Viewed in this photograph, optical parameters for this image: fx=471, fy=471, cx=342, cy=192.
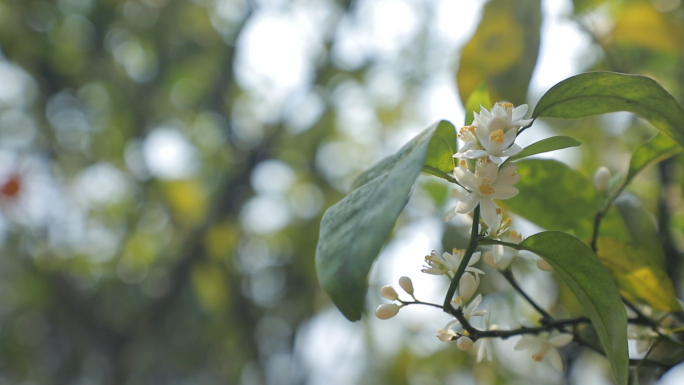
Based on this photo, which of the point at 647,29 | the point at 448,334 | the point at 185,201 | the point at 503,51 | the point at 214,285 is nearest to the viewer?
the point at 448,334

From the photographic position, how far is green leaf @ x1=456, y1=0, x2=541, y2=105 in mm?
550

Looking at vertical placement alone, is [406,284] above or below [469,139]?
below

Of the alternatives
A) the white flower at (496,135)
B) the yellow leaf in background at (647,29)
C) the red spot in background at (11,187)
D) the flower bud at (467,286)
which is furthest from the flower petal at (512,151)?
the red spot in background at (11,187)

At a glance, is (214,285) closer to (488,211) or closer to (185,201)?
(185,201)

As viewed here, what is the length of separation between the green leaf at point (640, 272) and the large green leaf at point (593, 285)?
11 cm

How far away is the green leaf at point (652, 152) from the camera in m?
0.41

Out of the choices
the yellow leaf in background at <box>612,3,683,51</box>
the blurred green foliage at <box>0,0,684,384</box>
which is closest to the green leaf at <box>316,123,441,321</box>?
the yellow leaf in background at <box>612,3,683,51</box>

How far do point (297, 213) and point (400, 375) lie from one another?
127cm

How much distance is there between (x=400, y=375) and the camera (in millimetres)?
1486

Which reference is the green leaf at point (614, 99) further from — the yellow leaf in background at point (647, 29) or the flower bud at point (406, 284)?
the yellow leaf in background at point (647, 29)

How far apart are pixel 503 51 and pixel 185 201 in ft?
6.77

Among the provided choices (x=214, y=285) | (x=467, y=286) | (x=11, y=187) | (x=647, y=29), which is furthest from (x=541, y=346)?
(x=11, y=187)

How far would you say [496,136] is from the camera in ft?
1.01

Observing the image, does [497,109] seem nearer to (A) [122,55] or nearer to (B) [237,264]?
(B) [237,264]
